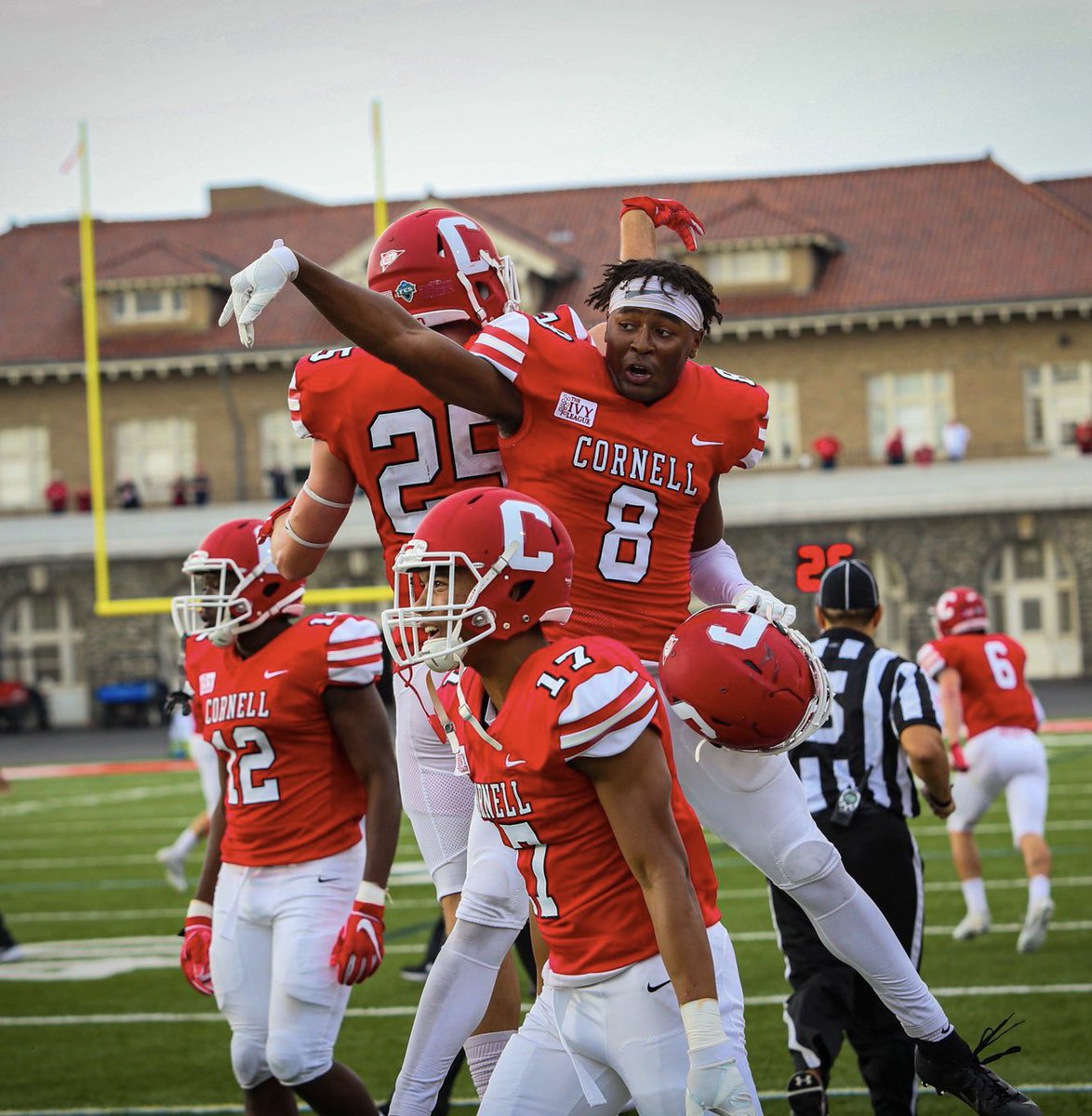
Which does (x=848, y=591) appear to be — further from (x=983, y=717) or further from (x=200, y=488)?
(x=200, y=488)

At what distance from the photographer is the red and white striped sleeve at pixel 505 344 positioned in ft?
13.9

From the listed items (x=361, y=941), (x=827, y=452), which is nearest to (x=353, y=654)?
(x=361, y=941)

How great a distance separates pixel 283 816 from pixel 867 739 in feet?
6.96

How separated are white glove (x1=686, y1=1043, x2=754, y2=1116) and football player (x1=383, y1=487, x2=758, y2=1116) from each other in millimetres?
15

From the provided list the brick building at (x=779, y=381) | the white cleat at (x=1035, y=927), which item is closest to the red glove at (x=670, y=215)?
the white cleat at (x=1035, y=927)

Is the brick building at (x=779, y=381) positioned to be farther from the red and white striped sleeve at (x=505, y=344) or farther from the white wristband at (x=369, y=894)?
the red and white striped sleeve at (x=505, y=344)

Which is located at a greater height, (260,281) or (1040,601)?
(260,281)

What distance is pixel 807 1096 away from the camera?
18.5 ft

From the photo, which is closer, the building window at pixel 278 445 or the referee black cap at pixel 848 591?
the referee black cap at pixel 848 591

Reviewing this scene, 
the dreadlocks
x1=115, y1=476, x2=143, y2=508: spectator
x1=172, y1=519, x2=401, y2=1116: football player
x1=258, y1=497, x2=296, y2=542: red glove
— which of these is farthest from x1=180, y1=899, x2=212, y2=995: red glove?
x1=115, y1=476, x2=143, y2=508: spectator

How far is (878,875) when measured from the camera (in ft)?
20.4

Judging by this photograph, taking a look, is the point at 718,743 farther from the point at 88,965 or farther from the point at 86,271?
the point at 86,271

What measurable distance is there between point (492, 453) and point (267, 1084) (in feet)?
7.00

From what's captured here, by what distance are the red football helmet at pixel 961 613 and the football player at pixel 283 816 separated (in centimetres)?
560
